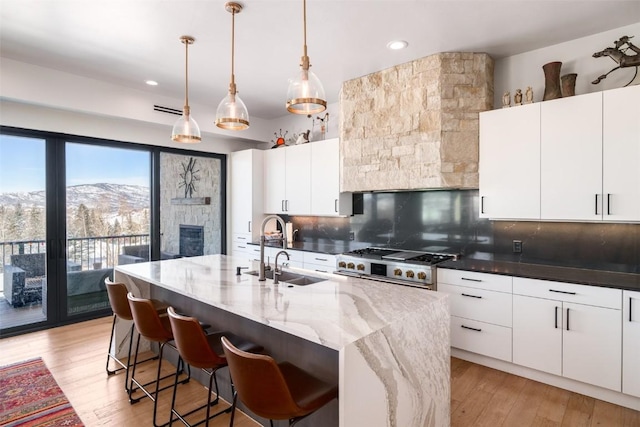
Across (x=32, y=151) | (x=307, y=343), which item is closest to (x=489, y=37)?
(x=307, y=343)

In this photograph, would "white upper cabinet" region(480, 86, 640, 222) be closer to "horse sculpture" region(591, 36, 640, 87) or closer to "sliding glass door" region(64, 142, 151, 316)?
"horse sculpture" region(591, 36, 640, 87)

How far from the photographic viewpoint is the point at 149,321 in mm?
2434

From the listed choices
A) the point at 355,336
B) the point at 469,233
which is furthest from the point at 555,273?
the point at 355,336

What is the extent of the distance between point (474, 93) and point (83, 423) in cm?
425

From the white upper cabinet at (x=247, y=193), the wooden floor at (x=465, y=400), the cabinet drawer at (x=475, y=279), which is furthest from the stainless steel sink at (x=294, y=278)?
the white upper cabinet at (x=247, y=193)

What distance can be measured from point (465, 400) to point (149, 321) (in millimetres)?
2409

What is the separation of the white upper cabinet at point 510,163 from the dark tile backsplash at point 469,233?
35cm

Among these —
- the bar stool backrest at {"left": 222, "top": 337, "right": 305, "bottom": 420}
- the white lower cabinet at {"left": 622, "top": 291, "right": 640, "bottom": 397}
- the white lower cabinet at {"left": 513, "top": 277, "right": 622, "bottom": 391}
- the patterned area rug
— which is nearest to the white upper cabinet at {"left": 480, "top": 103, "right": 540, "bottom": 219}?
the white lower cabinet at {"left": 513, "top": 277, "right": 622, "bottom": 391}

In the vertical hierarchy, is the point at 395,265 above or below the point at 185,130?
below

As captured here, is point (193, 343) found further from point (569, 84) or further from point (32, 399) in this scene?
point (569, 84)

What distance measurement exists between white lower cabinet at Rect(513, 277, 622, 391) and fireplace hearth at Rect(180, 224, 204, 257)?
4505 millimetres

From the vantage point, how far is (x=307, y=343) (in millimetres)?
1999

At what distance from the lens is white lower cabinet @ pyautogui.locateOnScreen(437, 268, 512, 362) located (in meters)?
3.05

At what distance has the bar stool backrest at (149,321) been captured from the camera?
2.41 m
